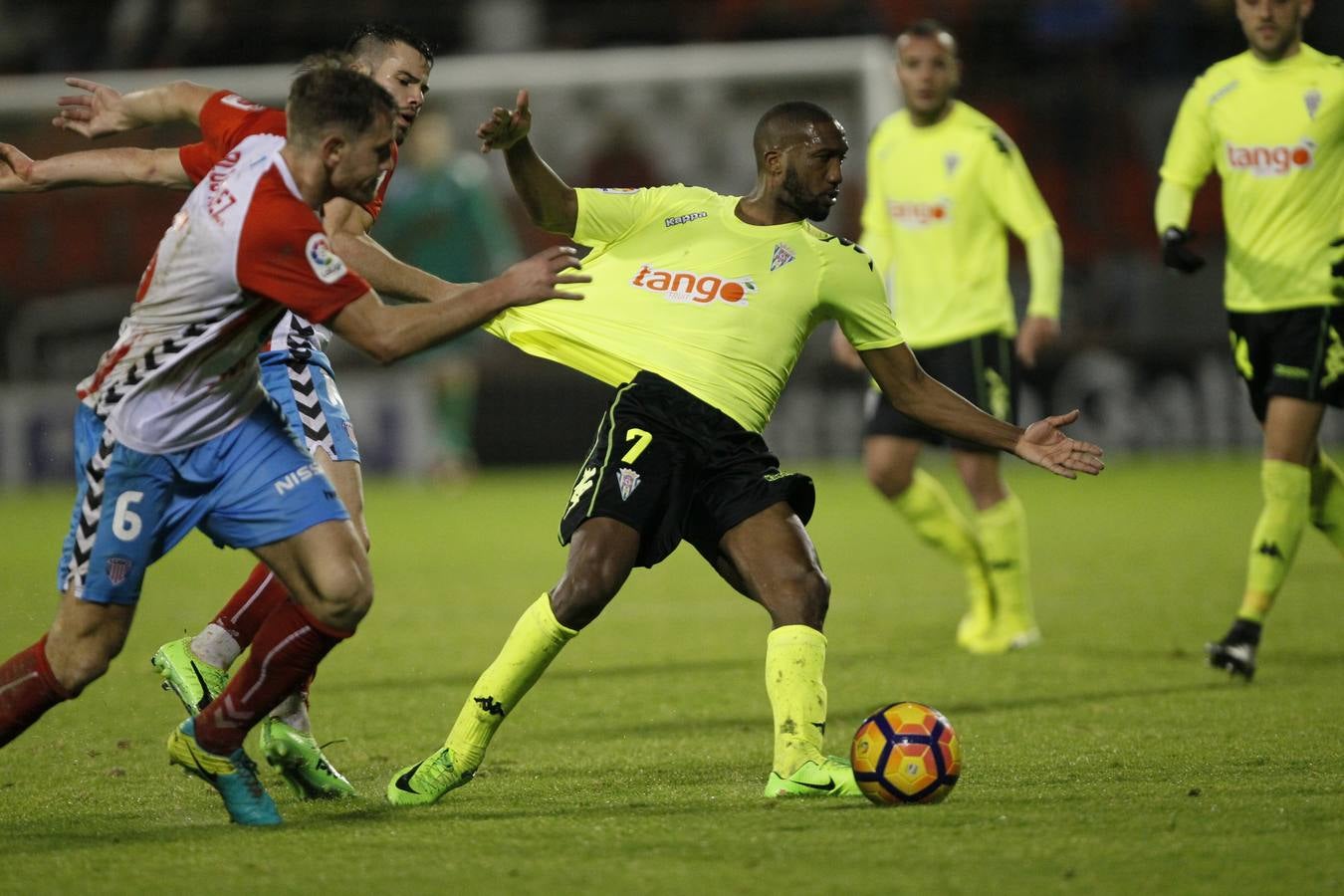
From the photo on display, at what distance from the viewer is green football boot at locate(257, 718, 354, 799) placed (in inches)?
215

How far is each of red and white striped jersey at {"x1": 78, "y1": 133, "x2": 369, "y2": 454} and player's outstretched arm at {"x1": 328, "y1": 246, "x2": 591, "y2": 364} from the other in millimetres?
58

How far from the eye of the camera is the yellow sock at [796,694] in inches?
211

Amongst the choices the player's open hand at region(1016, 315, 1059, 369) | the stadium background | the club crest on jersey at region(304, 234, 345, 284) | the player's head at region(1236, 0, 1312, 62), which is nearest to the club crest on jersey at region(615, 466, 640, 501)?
the club crest on jersey at region(304, 234, 345, 284)

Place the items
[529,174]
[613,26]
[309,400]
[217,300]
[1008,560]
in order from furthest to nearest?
[613,26] < [1008,560] < [309,400] < [529,174] < [217,300]

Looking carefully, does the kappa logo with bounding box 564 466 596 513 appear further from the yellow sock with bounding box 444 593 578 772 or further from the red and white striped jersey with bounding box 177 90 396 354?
the red and white striped jersey with bounding box 177 90 396 354

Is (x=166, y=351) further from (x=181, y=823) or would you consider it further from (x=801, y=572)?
(x=801, y=572)

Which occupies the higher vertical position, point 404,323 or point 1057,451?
point 404,323

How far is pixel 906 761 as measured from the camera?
16.8 ft

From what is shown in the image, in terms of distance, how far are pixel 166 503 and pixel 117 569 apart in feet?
0.71

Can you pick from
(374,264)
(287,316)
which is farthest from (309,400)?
(374,264)

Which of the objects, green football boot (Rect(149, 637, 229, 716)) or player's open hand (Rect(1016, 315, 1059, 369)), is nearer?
green football boot (Rect(149, 637, 229, 716))

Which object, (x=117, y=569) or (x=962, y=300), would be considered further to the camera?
(x=962, y=300)

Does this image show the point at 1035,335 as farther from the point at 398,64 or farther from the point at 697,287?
the point at 398,64

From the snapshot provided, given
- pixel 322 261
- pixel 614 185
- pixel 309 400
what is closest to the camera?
pixel 322 261
